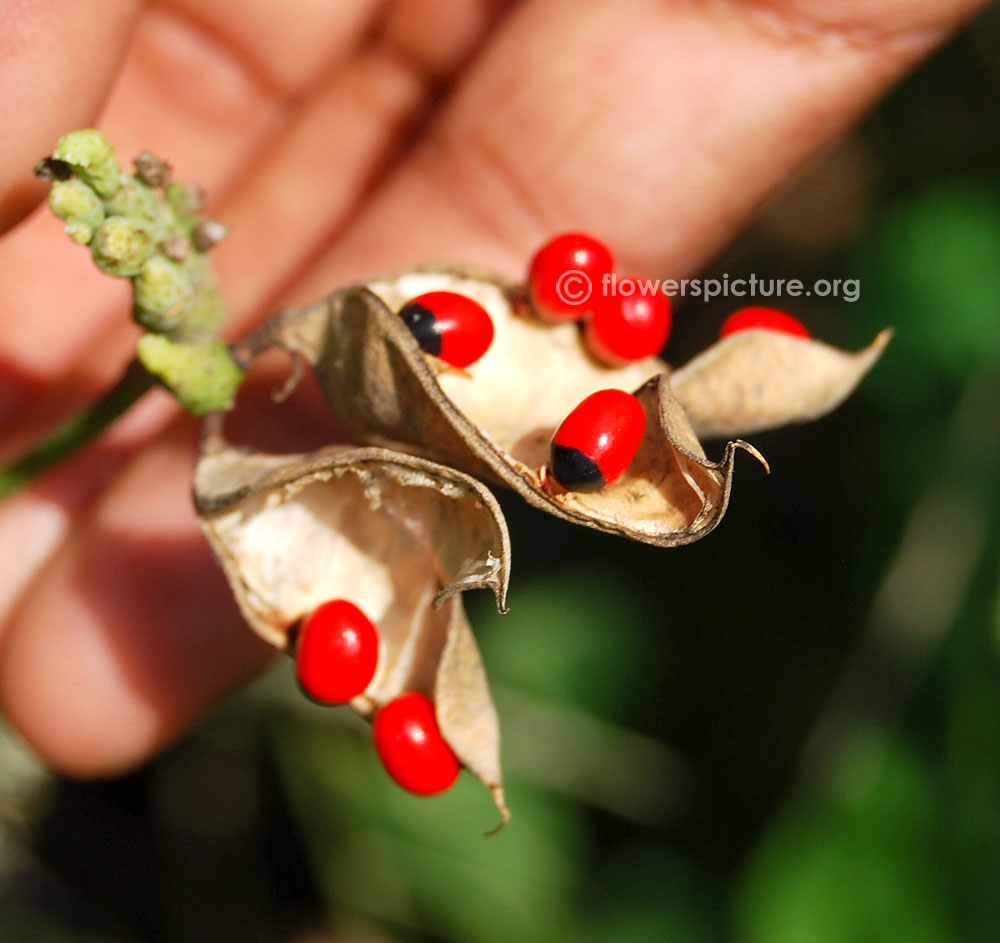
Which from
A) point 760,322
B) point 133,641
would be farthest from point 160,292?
point 133,641

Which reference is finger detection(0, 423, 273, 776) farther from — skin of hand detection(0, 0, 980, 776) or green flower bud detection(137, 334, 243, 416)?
green flower bud detection(137, 334, 243, 416)

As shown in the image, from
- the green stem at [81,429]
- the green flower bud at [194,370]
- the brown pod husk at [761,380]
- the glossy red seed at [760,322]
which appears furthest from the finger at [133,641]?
the glossy red seed at [760,322]

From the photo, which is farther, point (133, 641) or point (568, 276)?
point (133, 641)

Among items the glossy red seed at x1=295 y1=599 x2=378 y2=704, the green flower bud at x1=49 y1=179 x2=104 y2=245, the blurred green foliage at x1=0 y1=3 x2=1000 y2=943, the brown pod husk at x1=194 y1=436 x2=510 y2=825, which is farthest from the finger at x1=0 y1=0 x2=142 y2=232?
the blurred green foliage at x1=0 y1=3 x2=1000 y2=943

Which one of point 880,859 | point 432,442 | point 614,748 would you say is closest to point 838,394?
point 432,442

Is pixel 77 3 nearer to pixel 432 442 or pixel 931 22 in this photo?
pixel 432 442

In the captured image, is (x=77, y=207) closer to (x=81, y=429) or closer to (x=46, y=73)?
(x=46, y=73)
